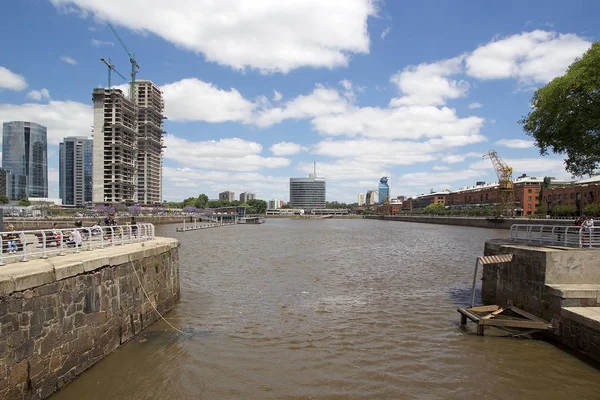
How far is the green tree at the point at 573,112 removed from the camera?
20609 millimetres

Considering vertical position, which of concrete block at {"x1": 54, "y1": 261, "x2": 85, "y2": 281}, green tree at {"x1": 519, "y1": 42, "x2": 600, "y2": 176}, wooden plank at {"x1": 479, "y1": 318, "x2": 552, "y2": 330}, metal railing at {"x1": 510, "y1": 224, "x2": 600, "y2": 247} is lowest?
wooden plank at {"x1": 479, "y1": 318, "x2": 552, "y2": 330}

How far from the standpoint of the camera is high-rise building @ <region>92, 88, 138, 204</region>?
17038 centimetres

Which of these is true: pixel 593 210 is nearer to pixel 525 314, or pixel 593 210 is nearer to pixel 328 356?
pixel 525 314

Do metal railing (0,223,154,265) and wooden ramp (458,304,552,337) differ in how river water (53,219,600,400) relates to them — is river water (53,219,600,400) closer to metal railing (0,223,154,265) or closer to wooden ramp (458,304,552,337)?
wooden ramp (458,304,552,337)

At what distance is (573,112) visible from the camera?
21.6 meters

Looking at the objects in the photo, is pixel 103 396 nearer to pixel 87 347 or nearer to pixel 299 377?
pixel 87 347

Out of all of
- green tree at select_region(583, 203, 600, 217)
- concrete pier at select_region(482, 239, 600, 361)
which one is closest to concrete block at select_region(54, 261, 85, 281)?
concrete pier at select_region(482, 239, 600, 361)

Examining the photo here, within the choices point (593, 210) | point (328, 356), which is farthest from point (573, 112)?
point (593, 210)

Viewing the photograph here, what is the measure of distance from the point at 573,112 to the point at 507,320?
1391cm

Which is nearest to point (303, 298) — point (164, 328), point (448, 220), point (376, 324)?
point (376, 324)

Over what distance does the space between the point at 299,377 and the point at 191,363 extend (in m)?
3.61

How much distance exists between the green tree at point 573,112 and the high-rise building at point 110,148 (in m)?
173

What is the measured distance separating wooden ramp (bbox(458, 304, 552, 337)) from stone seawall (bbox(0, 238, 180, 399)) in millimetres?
13181

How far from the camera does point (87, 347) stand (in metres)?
11.4
